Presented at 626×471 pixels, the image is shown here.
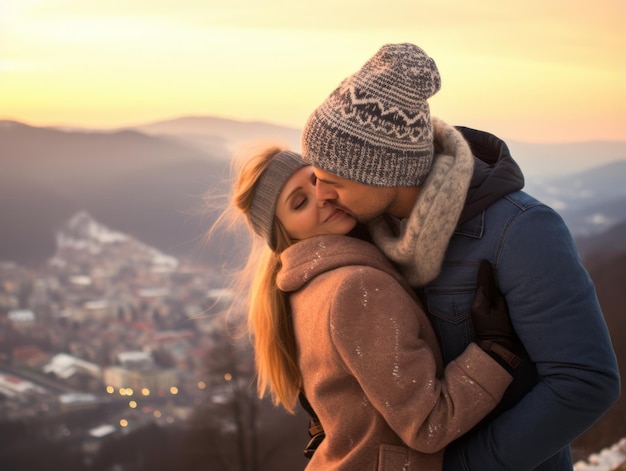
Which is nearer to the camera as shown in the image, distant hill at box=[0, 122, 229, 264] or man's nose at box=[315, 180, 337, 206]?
man's nose at box=[315, 180, 337, 206]

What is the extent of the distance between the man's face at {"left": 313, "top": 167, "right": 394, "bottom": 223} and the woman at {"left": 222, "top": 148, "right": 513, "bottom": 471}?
6 cm

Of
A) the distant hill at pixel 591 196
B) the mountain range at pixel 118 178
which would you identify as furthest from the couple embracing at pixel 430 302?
the mountain range at pixel 118 178

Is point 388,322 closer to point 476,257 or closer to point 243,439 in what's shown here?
point 476,257

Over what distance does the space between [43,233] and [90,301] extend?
3304mm

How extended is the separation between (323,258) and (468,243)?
1.16ft

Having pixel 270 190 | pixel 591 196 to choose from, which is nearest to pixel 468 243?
pixel 270 190

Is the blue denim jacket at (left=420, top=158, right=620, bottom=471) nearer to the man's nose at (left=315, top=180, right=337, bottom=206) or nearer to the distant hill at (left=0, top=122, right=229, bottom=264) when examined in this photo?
the man's nose at (left=315, top=180, right=337, bottom=206)

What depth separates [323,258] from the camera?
75.2 inches

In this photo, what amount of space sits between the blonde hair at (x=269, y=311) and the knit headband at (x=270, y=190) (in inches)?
0.6

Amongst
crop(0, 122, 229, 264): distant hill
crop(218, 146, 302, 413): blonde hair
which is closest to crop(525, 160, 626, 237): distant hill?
crop(218, 146, 302, 413): blonde hair

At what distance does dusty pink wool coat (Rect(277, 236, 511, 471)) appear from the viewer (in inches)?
66.7

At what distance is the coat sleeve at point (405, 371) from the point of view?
1.69 m

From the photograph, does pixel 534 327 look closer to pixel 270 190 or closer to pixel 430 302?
pixel 430 302

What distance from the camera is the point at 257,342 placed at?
2.23m
